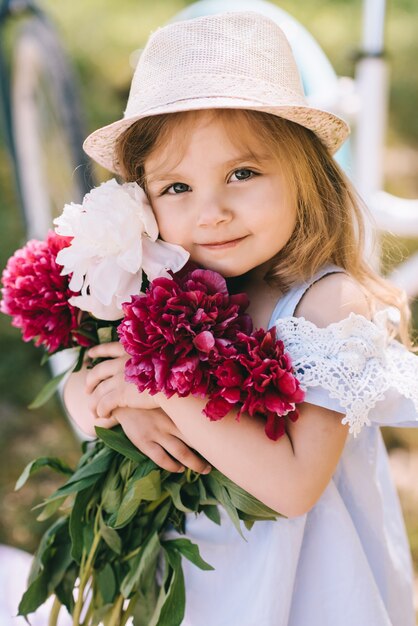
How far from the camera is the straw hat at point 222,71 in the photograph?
1308mm

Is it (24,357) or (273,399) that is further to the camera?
(24,357)

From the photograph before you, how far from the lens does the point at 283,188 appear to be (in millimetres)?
1392

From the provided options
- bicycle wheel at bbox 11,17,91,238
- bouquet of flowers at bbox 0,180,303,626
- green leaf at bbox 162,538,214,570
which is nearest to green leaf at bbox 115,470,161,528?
bouquet of flowers at bbox 0,180,303,626

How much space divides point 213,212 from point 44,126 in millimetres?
2486

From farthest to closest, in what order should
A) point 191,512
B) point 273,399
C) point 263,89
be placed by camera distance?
1. point 191,512
2. point 263,89
3. point 273,399

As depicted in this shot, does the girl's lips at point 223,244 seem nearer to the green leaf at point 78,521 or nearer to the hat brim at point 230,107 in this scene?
the hat brim at point 230,107

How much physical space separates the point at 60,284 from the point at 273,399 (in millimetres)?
510

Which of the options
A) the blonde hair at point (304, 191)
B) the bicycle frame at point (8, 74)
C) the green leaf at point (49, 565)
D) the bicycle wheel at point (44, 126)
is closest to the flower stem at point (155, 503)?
the green leaf at point (49, 565)

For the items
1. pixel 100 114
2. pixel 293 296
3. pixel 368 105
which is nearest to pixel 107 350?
pixel 293 296

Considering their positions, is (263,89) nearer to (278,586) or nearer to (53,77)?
(278,586)

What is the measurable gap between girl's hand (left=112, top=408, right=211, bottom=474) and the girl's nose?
368 mm

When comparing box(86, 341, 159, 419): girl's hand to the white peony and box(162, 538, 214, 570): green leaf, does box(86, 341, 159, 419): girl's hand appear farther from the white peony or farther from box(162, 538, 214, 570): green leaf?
box(162, 538, 214, 570): green leaf

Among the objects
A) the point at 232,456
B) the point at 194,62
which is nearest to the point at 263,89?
the point at 194,62

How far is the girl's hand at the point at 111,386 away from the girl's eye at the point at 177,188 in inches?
11.9
